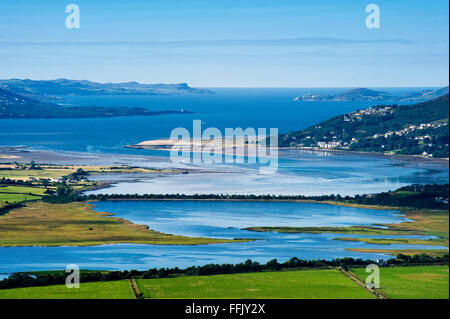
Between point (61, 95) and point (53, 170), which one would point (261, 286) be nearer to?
point (53, 170)

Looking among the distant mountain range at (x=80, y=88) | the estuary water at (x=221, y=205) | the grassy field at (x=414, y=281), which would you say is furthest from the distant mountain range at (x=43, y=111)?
the grassy field at (x=414, y=281)

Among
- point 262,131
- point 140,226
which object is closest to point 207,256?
point 140,226

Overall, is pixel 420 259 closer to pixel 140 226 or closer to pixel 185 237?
pixel 185 237

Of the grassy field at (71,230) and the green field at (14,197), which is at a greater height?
the green field at (14,197)

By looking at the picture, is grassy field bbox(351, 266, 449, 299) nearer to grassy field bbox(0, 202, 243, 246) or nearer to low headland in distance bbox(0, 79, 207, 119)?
grassy field bbox(0, 202, 243, 246)

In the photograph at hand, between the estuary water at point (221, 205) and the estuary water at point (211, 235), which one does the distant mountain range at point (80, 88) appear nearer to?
the estuary water at point (221, 205)

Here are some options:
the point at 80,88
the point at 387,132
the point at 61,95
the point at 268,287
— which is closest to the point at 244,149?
the point at 387,132

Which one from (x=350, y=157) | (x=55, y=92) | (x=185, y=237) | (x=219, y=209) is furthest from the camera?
(x=55, y=92)
